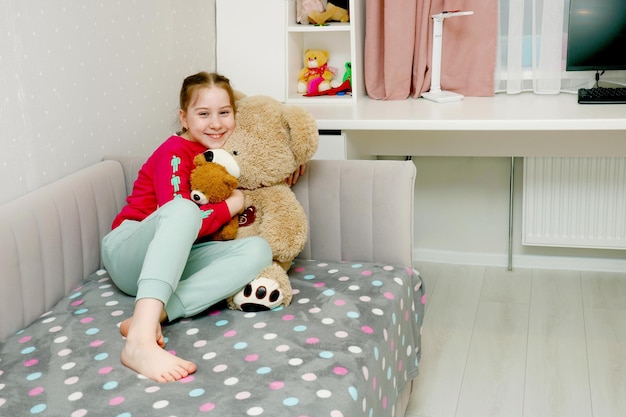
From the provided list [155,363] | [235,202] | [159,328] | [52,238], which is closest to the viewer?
[155,363]

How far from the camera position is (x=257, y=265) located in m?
1.78

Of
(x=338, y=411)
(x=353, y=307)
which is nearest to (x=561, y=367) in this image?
(x=353, y=307)

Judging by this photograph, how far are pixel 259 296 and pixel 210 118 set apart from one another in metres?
0.53

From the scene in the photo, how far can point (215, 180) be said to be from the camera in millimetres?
1849

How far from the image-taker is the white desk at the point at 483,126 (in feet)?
7.46

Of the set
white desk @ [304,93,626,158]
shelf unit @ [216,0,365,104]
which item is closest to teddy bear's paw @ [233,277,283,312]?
white desk @ [304,93,626,158]

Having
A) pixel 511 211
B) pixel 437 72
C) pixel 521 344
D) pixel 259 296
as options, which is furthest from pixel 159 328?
pixel 511 211

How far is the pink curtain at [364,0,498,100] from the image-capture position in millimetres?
2758

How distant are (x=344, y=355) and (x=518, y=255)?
1795 millimetres

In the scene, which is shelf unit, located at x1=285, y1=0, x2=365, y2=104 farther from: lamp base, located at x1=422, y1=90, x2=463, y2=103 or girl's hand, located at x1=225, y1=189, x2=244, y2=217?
girl's hand, located at x1=225, y1=189, x2=244, y2=217

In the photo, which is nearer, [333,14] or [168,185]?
[168,185]

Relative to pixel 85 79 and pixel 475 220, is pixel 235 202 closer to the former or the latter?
pixel 85 79

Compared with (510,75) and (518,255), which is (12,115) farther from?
(518,255)

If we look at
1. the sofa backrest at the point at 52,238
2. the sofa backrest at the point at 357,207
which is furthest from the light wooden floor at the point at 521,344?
the sofa backrest at the point at 52,238
